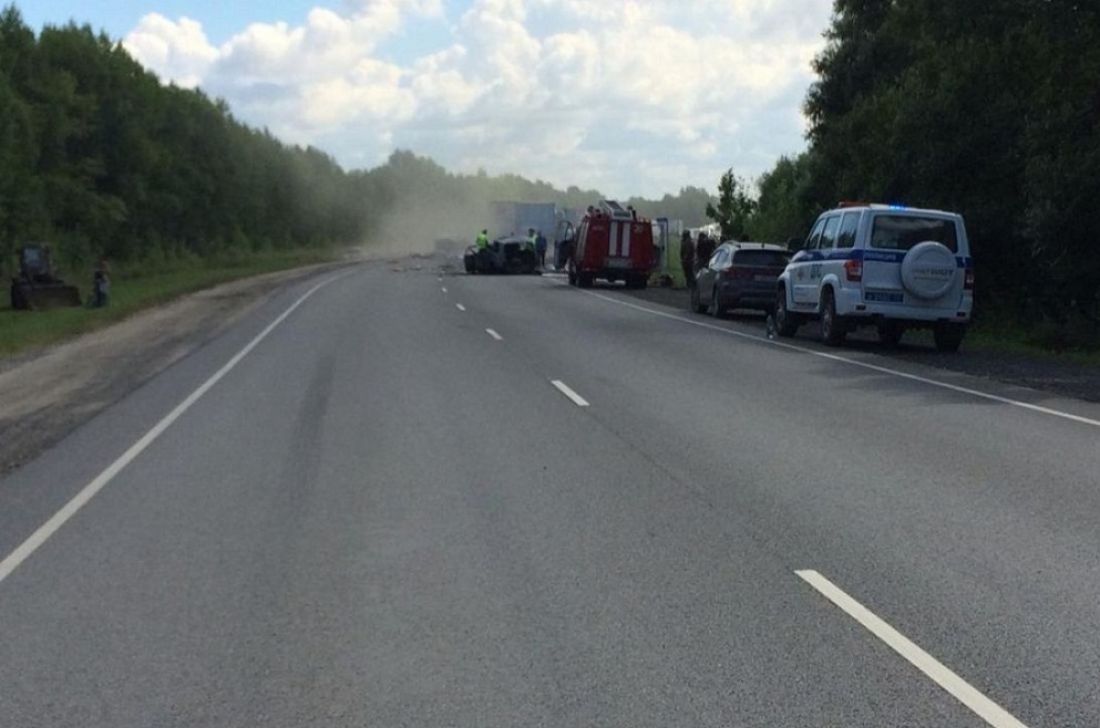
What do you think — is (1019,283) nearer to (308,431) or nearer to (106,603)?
(308,431)

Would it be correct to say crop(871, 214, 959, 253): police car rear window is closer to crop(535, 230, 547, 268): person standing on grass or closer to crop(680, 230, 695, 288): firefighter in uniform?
crop(680, 230, 695, 288): firefighter in uniform

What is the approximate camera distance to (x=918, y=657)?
6.09 metres

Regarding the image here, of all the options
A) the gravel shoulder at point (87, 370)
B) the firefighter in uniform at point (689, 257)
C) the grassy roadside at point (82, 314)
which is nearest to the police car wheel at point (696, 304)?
the firefighter in uniform at point (689, 257)

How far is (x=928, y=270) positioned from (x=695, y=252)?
20.3 m

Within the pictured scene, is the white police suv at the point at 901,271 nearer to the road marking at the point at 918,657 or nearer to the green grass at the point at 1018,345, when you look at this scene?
the green grass at the point at 1018,345

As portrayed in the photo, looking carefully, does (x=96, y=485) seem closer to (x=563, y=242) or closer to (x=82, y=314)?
(x=82, y=314)

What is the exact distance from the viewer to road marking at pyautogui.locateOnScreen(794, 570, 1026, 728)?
5383mm

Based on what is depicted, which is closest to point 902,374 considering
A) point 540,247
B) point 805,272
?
point 805,272

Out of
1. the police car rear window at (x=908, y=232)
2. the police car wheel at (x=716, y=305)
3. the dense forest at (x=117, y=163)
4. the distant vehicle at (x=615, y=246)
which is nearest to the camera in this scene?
the police car rear window at (x=908, y=232)

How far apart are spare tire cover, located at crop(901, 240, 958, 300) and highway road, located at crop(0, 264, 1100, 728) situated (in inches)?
231

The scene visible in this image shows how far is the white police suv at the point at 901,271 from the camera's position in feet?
71.8

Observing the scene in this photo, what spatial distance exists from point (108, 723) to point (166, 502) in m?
4.50

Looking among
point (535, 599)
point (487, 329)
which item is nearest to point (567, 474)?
point (535, 599)

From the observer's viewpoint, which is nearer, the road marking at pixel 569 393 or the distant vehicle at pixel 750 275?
the road marking at pixel 569 393
